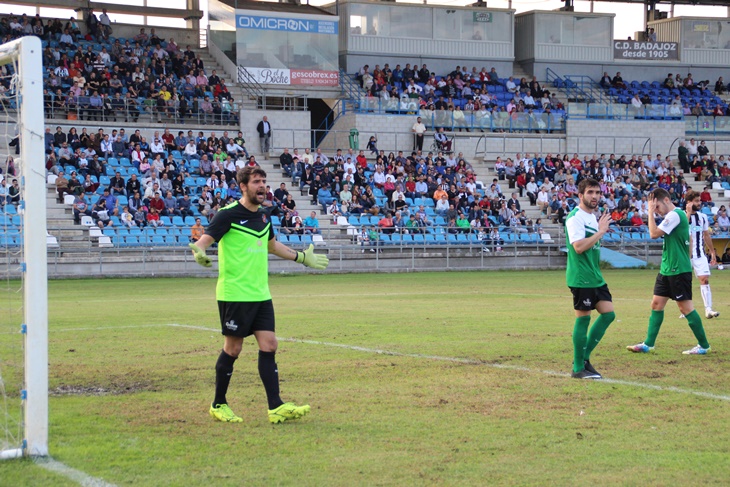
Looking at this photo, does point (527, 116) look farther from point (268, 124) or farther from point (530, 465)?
point (530, 465)

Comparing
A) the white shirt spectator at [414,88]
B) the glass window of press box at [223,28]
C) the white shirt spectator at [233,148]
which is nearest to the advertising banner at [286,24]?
the glass window of press box at [223,28]

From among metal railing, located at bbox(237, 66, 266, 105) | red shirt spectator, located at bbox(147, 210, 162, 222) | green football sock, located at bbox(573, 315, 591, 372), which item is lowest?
green football sock, located at bbox(573, 315, 591, 372)

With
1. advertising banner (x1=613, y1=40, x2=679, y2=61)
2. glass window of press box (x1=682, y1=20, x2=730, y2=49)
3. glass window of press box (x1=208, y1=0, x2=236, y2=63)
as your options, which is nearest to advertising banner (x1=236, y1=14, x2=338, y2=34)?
glass window of press box (x1=208, y1=0, x2=236, y2=63)

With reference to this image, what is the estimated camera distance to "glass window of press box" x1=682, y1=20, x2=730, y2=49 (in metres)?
54.7

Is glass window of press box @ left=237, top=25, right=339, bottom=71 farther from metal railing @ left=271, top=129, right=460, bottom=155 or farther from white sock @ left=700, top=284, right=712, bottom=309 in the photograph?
white sock @ left=700, top=284, right=712, bottom=309

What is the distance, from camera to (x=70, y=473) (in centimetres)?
615

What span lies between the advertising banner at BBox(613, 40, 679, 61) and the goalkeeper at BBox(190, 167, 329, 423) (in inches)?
1907

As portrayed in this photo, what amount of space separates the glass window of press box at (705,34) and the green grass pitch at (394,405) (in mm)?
42284

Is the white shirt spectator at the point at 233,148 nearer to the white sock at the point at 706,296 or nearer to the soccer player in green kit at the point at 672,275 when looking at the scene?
the white sock at the point at 706,296

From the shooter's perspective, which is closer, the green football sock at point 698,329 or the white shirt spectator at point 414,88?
the green football sock at point 698,329

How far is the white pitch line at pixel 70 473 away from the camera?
591cm

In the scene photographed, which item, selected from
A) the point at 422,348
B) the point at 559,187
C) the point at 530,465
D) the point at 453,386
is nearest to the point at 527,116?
the point at 559,187

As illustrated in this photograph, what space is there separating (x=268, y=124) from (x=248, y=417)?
32159 mm

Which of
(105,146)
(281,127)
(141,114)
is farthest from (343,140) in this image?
(105,146)
